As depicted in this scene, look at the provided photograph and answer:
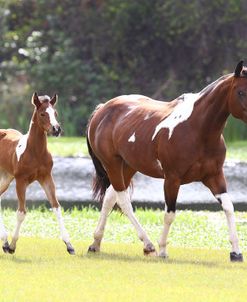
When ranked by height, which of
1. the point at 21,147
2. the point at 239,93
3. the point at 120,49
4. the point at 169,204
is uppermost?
the point at 239,93

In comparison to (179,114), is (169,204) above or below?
below

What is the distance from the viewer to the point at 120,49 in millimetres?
Answer: 34406

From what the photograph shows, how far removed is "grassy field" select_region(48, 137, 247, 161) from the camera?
22.9 m

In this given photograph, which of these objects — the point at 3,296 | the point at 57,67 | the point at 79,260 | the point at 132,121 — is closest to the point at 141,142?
the point at 132,121

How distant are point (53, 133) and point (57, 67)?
2255cm

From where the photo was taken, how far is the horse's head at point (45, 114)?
424 inches

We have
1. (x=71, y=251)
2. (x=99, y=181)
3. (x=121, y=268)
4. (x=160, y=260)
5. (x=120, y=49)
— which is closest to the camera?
(x=121, y=268)

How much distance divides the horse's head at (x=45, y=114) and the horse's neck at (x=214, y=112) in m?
1.37

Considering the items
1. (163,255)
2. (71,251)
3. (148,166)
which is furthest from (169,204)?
(71,251)

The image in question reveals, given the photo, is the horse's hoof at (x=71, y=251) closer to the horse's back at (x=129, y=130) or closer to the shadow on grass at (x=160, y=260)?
the shadow on grass at (x=160, y=260)

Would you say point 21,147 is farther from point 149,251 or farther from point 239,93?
point 239,93

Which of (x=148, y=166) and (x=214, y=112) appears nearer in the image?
(x=214, y=112)

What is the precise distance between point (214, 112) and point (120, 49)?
24323 millimetres

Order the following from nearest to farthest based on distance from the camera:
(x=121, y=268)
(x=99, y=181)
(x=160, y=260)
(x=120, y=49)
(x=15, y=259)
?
(x=121, y=268)
(x=160, y=260)
(x=15, y=259)
(x=99, y=181)
(x=120, y=49)
